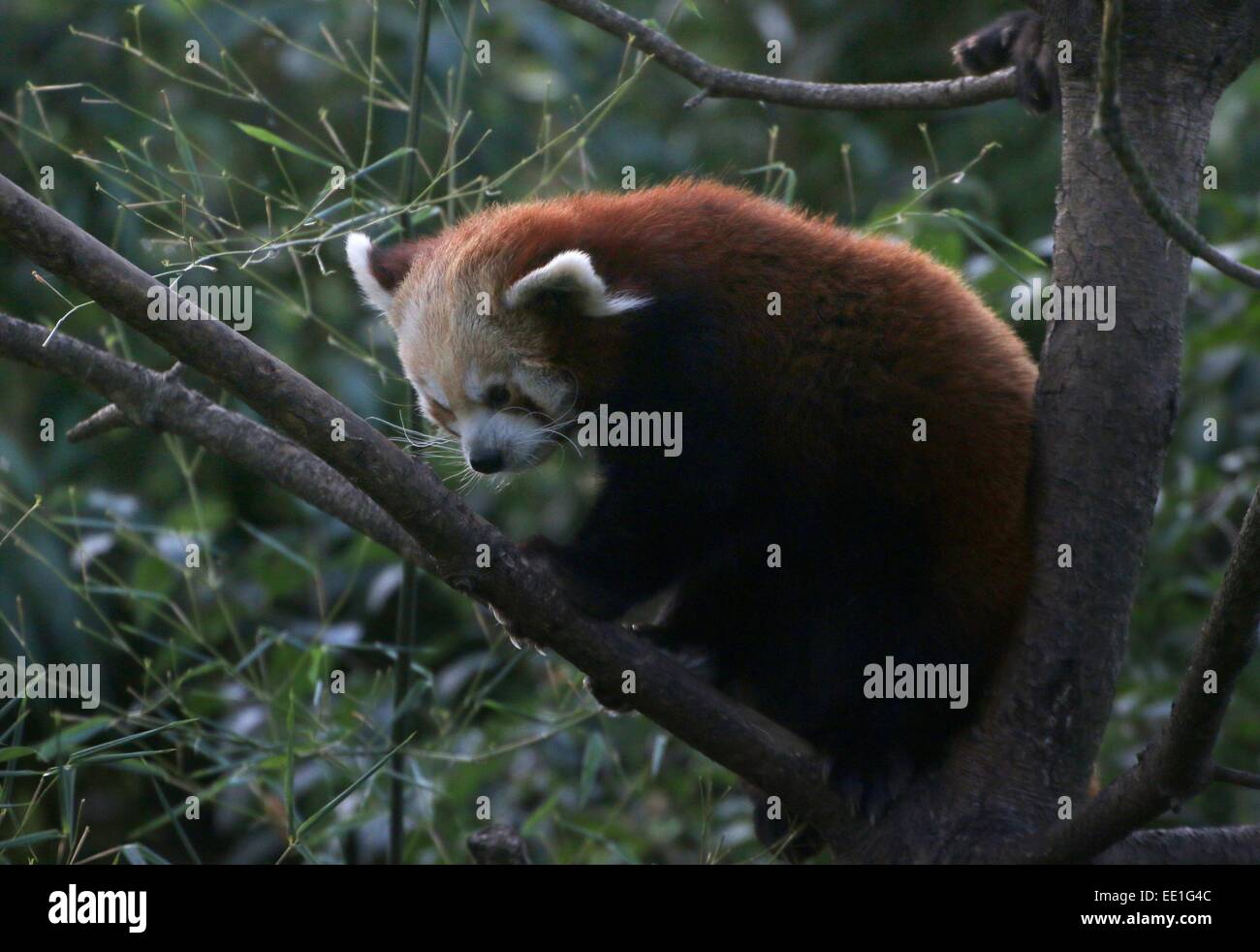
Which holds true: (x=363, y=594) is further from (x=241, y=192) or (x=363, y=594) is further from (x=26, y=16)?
(x=26, y=16)

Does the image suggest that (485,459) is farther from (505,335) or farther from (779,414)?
(779,414)

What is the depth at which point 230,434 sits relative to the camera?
229 cm

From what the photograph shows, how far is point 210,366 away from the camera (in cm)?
166

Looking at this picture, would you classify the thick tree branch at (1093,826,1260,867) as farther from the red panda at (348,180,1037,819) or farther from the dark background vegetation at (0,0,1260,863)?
the dark background vegetation at (0,0,1260,863)

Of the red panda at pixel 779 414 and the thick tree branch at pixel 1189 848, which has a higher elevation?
the red panda at pixel 779 414

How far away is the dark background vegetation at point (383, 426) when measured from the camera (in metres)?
2.92

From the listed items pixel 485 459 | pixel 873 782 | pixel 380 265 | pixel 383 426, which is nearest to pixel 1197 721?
pixel 873 782

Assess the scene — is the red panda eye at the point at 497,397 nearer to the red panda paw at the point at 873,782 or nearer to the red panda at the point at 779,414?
the red panda at the point at 779,414

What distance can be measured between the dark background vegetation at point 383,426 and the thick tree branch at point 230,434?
36 cm

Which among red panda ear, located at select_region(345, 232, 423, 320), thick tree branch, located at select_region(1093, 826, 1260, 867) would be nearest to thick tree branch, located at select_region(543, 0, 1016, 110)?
red panda ear, located at select_region(345, 232, 423, 320)

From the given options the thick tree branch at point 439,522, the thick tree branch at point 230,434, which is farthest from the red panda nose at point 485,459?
the thick tree branch at point 439,522

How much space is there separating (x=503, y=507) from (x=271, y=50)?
5.83 ft

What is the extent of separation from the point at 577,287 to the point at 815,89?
1.82 ft
